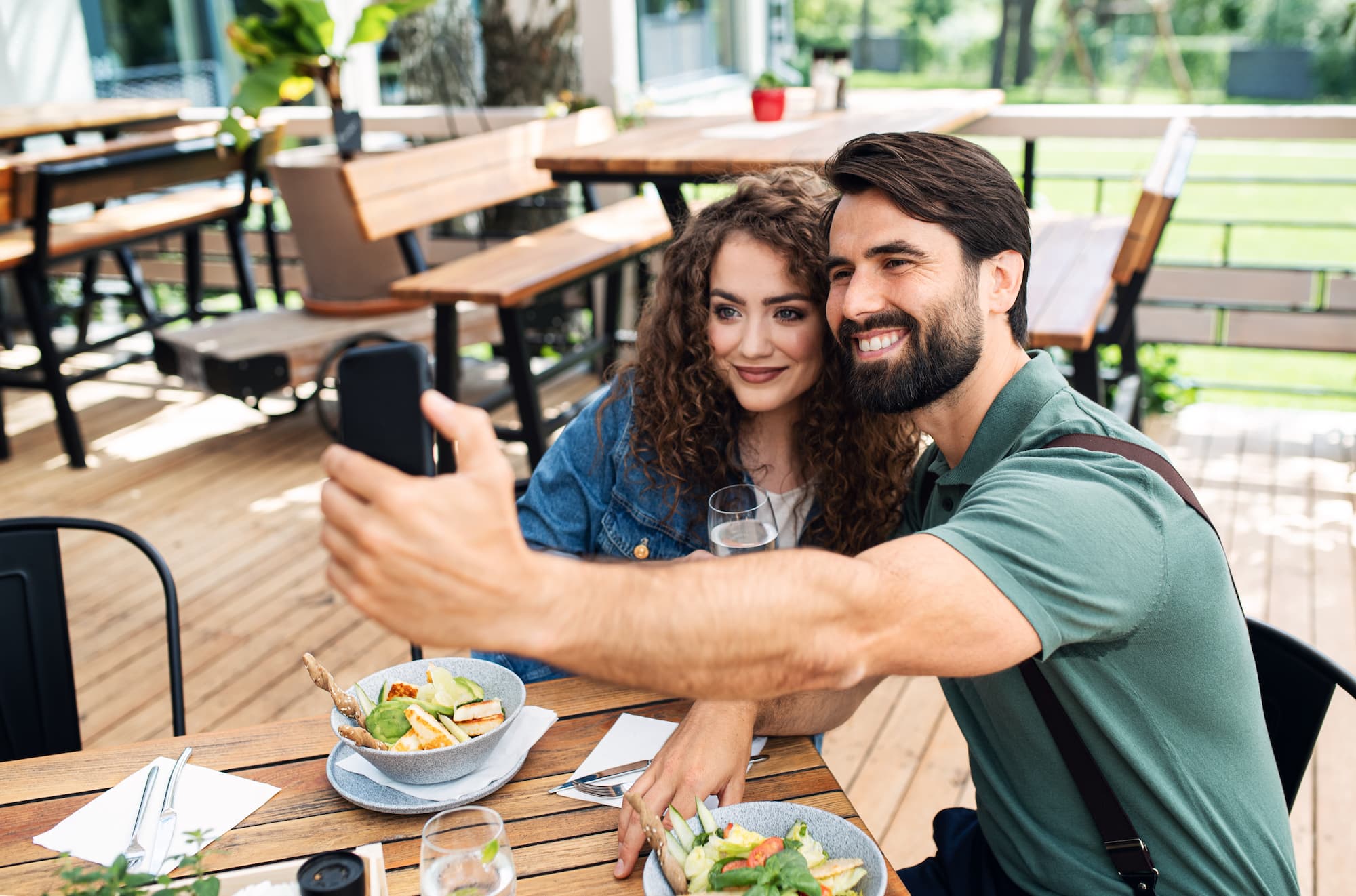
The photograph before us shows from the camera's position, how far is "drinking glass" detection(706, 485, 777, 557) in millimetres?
1397

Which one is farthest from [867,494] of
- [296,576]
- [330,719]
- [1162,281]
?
[1162,281]

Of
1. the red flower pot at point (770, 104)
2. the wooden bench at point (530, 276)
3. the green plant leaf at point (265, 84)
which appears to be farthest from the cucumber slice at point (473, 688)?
the green plant leaf at point (265, 84)

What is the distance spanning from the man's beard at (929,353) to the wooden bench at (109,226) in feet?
13.3

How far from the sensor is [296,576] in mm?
3748

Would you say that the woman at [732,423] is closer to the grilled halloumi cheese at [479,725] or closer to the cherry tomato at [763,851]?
the grilled halloumi cheese at [479,725]

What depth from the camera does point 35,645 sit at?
1.83 metres

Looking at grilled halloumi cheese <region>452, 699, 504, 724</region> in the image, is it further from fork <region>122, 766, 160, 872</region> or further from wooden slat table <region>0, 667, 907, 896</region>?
fork <region>122, 766, 160, 872</region>

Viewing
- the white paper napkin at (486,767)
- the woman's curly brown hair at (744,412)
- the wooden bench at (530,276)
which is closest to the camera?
the white paper napkin at (486,767)

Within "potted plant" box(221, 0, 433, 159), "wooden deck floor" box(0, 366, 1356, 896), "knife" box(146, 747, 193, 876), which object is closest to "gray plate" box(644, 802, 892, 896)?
"knife" box(146, 747, 193, 876)

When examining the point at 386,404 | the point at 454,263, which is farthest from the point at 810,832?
the point at 454,263

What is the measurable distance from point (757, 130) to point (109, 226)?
2.93 meters

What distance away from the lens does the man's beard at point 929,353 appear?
149cm

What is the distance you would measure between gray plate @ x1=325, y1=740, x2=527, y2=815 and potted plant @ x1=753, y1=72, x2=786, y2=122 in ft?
11.2

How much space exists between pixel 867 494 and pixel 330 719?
0.85m
